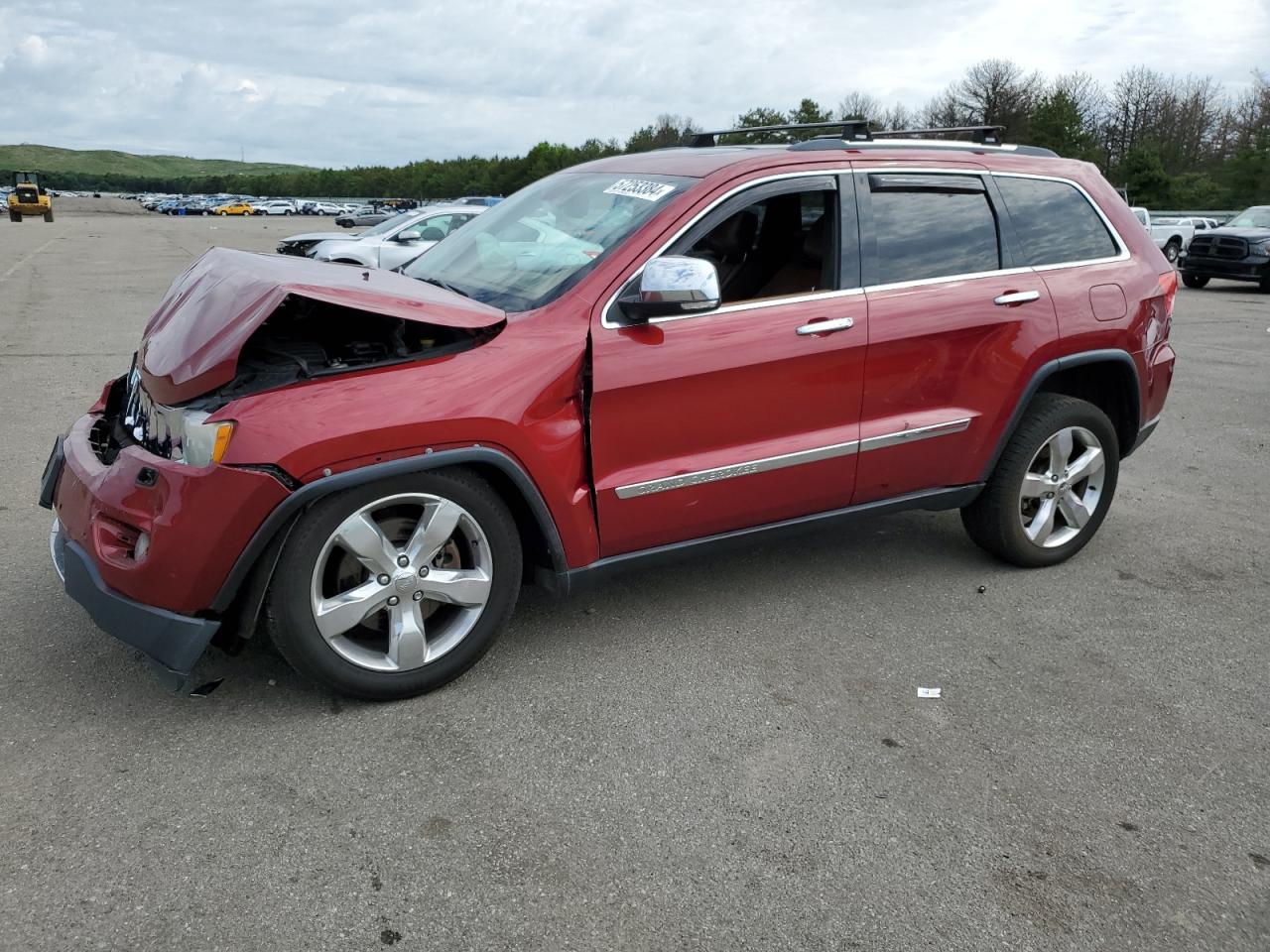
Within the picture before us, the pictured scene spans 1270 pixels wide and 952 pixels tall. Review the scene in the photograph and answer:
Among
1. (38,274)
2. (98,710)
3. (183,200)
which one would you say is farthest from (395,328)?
(183,200)

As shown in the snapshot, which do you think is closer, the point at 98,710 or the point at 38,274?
the point at 98,710

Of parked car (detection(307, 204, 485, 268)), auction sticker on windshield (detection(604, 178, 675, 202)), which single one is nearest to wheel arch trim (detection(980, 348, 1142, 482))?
auction sticker on windshield (detection(604, 178, 675, 202))

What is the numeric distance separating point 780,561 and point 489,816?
2297 mm

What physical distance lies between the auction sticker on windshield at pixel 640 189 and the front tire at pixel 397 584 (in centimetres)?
131

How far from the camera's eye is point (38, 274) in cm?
1966

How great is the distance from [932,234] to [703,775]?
2434 mm

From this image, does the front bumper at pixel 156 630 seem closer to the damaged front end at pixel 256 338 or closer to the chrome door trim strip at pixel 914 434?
the damaged front end at pixel 256 338

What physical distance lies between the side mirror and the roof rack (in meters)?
1.17

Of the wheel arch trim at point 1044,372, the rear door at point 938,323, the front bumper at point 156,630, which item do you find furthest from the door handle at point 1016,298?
the front bumper at point 156,630

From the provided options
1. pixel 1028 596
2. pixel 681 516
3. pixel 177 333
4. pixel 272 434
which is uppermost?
pixel 177 333

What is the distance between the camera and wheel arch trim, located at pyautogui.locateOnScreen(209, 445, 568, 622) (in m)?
3.07

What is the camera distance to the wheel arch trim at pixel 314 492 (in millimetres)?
3072

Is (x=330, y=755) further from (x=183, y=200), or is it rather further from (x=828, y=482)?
(x=183, y=200)

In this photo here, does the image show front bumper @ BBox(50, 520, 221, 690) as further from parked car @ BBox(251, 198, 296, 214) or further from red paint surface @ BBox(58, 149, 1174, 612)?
parked car @ BBox(251, 198, 296, 214)
